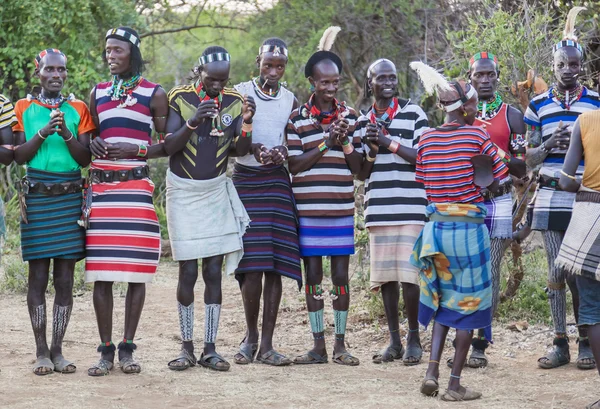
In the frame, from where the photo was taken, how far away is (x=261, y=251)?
5.90 metres

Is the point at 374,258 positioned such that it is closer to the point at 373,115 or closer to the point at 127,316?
the point at 373,115

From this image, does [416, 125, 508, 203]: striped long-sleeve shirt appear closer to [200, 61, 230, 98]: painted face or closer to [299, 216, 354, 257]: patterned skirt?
[299, 216, 354, 257]: patterned skirt

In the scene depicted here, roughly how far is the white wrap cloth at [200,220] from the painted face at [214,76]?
58cm

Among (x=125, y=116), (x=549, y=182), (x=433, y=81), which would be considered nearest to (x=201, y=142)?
(x=125, y=116)

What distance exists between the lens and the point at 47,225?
5.50 metres

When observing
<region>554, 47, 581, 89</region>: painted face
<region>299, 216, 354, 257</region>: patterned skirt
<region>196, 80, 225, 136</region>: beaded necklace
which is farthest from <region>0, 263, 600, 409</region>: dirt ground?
<region>554, 47, 581, 89</region>: painted face

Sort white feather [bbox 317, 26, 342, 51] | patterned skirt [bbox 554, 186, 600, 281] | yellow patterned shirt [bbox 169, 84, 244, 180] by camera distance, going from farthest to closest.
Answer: white feather [bbox 317, 26, 342, 51] → yellow patterned shirt [bbox 169, 84, 244, 180] → patterned skirt [bbox 554, 186, 600, 281]

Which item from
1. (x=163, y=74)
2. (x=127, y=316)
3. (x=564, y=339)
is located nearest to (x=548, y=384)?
(x=564, y=339)

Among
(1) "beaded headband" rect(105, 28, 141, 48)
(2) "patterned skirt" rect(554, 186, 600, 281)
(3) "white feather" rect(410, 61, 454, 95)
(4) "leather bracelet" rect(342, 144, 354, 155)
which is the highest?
(1) "beaded headband" rect(105, 28, 141, 48)

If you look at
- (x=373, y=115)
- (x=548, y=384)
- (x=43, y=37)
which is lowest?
(x=548, y=384)

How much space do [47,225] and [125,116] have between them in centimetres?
83

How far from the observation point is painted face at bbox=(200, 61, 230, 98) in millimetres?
5609

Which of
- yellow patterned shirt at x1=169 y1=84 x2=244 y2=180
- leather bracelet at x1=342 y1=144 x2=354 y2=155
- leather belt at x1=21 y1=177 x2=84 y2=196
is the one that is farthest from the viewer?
leather bracelet at x1=342 y1=144 x2=354 y2=155

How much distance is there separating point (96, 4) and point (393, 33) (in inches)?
164
